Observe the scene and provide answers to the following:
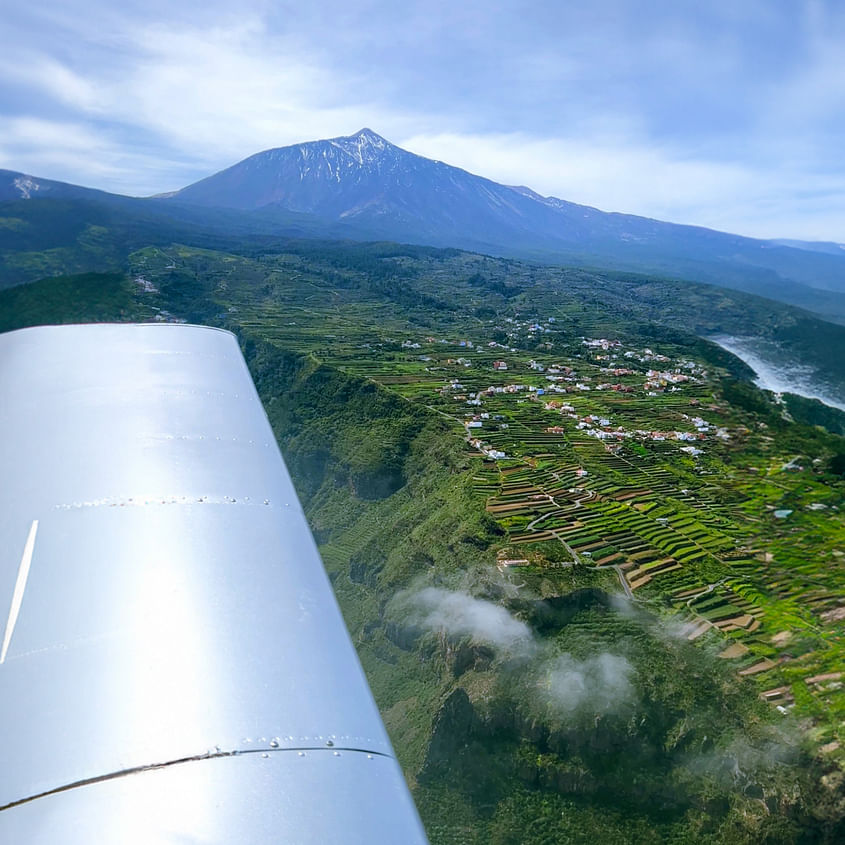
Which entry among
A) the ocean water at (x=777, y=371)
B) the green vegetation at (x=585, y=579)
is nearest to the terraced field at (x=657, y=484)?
the green vegetation at (x=585, y=579)

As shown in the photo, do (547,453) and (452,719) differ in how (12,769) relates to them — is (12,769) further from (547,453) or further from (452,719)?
(547,453)

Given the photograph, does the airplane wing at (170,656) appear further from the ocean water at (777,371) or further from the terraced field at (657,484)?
the ocean water at (777,371)

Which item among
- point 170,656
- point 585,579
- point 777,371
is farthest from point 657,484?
point 777,371

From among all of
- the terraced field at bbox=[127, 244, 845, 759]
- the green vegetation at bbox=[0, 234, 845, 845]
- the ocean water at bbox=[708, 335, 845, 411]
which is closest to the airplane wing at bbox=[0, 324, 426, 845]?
the green vegetation at bbox=[0, 234, 845, 845]

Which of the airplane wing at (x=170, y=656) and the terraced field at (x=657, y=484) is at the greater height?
the airplane wing at (x=170, y=656)

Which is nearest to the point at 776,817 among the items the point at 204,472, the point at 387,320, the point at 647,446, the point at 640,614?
the point at 640,614

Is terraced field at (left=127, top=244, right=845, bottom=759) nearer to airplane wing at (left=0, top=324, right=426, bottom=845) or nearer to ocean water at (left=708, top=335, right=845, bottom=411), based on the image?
ocean water at (left=708, top=335, right=845, bottom=411)

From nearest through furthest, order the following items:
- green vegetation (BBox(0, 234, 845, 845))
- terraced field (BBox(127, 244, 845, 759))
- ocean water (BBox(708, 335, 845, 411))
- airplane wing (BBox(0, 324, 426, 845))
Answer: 1. airplane wing (BBox(0, 324, 426, 845))
2. green vegetation (BBox(0, 234, 845, 845))
3. terraced field (BBox(127, 244, 845, 759))
4. ocean water (BBox(708, 335, 845, 411))
